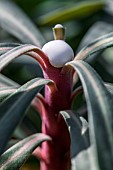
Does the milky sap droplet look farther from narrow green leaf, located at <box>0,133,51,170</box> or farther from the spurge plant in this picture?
narrow green leaf, located at <box>0,133,51,170</box>

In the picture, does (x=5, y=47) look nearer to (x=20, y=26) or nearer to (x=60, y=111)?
(x=60, y=111)

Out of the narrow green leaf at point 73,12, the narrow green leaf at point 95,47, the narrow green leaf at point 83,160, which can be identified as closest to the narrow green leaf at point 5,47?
the narrow green leaf at point 95,47

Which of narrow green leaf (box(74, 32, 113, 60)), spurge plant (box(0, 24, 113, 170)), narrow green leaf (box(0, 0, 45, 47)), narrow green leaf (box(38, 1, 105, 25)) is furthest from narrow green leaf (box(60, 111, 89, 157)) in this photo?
narrow green leaf (box(38, 1, 105, 25))

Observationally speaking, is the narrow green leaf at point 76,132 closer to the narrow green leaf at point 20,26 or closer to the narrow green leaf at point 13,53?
the narrow green leaf at point 13,53

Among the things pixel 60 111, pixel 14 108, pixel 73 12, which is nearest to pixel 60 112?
pixel 60 111

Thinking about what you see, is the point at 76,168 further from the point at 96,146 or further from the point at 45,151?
the point at 45,151

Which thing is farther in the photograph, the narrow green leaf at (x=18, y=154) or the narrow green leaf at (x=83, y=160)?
the narrow green leaf at (x=18, y=154)

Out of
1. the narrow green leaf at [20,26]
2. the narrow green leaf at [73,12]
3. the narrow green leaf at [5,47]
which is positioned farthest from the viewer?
the narrow green leaf at [73,12]
